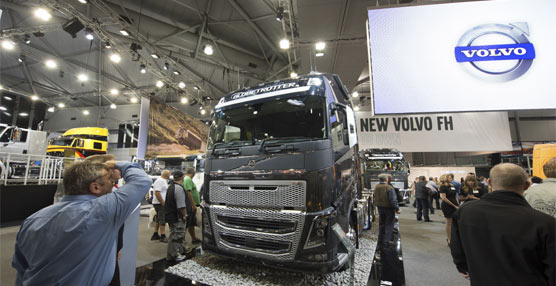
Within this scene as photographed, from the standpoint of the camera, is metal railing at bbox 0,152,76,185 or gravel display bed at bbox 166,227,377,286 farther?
metal railing at bbox 0,152,76,185

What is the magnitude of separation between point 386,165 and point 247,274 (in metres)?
9.63

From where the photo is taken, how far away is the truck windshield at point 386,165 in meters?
10.9

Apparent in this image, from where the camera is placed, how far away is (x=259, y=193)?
111 inches

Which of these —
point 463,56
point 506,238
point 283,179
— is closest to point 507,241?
point 506,238

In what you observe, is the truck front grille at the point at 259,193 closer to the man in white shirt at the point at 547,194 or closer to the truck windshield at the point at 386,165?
the man in white shirt at the point at 547,194

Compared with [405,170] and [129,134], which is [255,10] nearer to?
[405,170]

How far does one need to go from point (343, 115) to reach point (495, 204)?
2039 millimetres

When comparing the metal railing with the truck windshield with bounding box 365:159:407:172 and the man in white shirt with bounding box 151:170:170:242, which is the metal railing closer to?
the man in white shirt with bounding box 151:170:170:242

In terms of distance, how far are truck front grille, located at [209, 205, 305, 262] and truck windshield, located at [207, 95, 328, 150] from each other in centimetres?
93

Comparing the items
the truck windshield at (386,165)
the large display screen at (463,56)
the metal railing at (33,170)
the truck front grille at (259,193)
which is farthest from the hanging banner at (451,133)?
the metal railing at (33,170)

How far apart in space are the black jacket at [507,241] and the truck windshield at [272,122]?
165cm

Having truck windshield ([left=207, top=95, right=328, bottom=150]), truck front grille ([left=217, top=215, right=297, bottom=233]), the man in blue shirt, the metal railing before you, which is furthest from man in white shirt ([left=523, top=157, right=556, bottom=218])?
the metal railing

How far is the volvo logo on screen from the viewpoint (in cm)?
400

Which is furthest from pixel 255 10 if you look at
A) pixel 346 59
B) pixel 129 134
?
pixel 129 134
